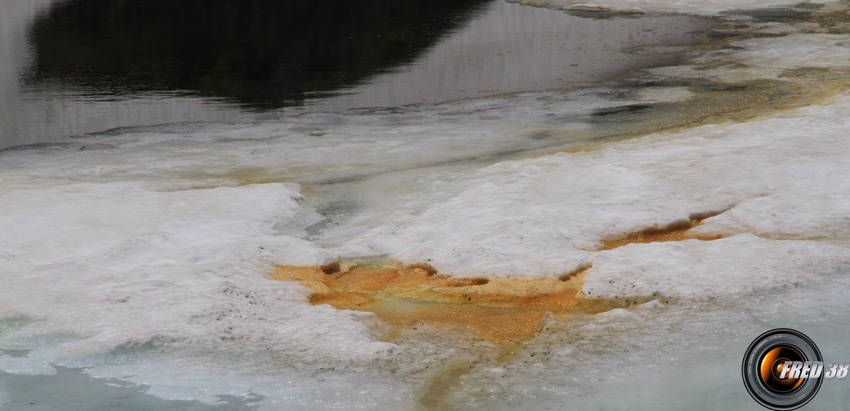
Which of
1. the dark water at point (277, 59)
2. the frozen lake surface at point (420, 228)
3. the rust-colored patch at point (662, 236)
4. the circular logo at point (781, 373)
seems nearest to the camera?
the circular logo at point (781, 373)

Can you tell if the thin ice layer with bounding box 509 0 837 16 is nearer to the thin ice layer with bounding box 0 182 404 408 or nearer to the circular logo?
the thin ice layer with bounding box 0 182 404 408

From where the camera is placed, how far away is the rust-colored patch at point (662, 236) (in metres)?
6.04

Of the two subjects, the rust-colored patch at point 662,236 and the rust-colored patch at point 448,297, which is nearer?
the rust-colored patch at point 448,297

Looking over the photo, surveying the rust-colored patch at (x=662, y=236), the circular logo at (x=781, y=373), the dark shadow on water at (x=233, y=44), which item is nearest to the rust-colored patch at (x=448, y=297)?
the rust-colored patch at (x=662, y=236)

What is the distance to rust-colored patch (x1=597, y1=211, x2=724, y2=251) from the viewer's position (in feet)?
19.8

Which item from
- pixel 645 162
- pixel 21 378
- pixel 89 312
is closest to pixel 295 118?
pixel 645 162

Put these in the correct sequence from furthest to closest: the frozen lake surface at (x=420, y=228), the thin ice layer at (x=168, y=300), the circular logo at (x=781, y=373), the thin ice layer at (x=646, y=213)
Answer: the thin ice layer at (x=646, y=213), the thin ice layer at (x=168, y=300), the frozen lake surface at (x=420, y=228), the circular logo at (x=781, y=373)

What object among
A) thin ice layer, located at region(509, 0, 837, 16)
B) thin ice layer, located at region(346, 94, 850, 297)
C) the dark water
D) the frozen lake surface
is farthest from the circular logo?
thin ice layer, located at region(509, 0, 837, 16)

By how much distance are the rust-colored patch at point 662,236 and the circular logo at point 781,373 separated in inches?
84.3

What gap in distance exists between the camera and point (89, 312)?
16.3ft

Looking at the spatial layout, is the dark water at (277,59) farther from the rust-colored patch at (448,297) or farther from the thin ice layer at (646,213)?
the rust-colored patch at (448,297)

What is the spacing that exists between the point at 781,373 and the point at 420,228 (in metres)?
3.35

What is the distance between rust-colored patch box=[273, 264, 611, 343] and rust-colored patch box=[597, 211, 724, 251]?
683 millimetres

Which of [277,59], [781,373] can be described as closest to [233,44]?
[277,59]
